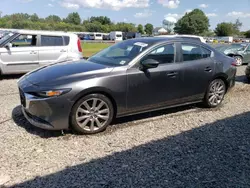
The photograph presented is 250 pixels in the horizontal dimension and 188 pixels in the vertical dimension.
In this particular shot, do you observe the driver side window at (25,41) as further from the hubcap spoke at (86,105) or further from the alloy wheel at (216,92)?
the alloy wheel at (216,92)

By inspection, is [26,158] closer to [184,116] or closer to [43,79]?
[43,79]

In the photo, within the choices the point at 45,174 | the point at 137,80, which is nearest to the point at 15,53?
the point at 137,80

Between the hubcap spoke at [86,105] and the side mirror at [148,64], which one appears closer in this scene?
the hubcap spoke at [86,105]

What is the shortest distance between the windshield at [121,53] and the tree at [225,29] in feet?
330

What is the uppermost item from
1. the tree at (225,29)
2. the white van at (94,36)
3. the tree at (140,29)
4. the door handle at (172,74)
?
the tree at (140,29)

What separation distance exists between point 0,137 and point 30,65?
17.5 feet

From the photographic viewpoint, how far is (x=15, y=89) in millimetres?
7375

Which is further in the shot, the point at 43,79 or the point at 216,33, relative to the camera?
the point at 216,33

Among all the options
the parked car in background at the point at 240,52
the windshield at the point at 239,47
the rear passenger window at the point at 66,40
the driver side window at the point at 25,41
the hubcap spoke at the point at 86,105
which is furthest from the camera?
the windshield at the point at 239,47

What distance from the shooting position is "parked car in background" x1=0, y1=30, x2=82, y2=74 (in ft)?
28.3

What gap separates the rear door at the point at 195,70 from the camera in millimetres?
5102

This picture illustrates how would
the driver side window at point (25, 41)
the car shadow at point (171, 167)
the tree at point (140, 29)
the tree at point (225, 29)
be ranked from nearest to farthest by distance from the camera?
1. the car shadow at point (171, 167)
2. the driver side window at point (25, 41)
3. the tree at point (225, 29)
4. the tree at point (140, 29)

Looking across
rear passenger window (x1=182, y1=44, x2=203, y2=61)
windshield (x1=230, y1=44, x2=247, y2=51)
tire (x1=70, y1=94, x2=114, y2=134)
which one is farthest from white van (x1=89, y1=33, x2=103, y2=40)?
tire (x1=70, y1=94, x2=114, y2=134)

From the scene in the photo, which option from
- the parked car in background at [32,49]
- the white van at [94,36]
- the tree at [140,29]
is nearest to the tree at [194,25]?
the tree at [140,29]
